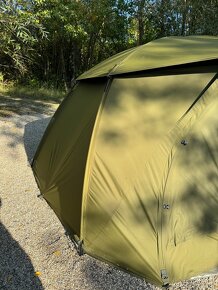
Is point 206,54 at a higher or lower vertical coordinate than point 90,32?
lower

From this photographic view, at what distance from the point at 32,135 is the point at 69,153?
3232 mm

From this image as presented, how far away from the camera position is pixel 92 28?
12375 mm

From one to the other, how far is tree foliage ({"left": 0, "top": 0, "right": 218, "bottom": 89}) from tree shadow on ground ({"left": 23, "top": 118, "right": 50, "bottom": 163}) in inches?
150

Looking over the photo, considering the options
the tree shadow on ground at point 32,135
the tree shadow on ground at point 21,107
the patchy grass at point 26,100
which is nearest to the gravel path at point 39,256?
the tree shadow on ground at point 32,135

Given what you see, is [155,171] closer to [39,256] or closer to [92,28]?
[39,256]

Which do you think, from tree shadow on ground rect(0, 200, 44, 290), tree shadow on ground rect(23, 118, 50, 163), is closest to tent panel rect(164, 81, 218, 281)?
tree shadow on ground rect(0, 200, 44, 290)

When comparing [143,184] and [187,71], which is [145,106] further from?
[143,184]

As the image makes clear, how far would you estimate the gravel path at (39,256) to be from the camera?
8.54 feet

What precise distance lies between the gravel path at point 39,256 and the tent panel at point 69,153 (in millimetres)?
163

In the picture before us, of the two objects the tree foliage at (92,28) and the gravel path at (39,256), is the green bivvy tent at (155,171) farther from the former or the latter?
the tree foliage at (92,28)

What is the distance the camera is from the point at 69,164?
3502mm

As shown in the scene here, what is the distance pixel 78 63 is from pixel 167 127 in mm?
11823

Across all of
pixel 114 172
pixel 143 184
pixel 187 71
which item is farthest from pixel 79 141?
pixel 187 71

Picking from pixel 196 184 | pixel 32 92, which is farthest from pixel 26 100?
pixel 196 184
